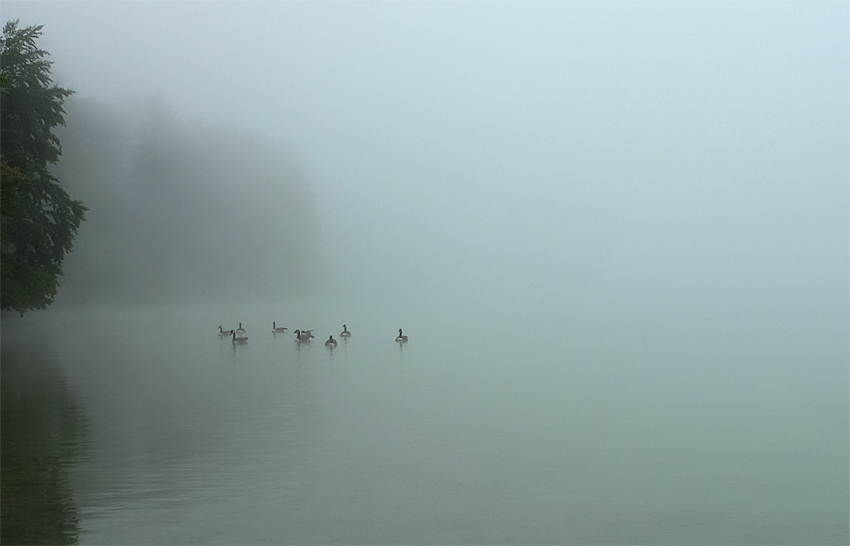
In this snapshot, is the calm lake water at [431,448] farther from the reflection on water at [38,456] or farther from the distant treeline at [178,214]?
the distant treeline at [178,214]

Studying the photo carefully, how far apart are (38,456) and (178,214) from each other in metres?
75.0

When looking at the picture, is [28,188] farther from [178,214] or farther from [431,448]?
[178,214]

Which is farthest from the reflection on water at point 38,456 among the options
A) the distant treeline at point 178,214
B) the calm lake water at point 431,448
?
the distant treeline at point 178,214

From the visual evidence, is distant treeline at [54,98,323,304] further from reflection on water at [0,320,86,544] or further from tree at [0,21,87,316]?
reflection on water at [0,320,86,544]

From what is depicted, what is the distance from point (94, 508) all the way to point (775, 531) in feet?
24.8

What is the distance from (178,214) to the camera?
288ft

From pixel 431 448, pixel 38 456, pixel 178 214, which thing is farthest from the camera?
pixel 178 214

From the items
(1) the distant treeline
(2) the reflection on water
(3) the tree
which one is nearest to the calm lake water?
(2) the reflection on water

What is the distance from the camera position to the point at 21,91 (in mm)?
35406

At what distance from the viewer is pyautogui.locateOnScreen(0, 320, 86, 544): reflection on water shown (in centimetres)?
1091

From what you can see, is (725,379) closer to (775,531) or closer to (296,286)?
(775,531)

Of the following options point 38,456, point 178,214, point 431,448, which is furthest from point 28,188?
point 178,214

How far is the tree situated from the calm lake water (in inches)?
150

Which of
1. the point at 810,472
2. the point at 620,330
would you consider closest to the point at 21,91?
the point at 620,330
